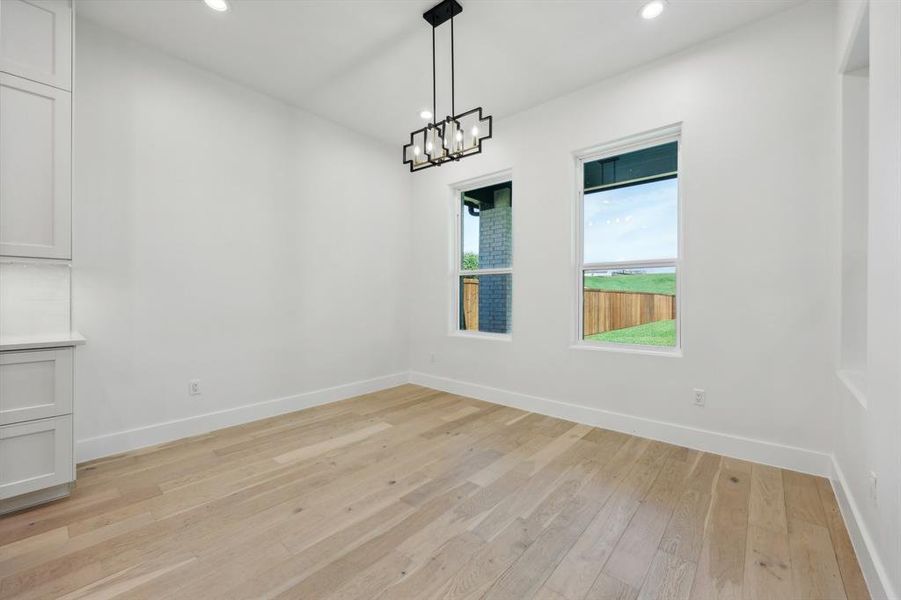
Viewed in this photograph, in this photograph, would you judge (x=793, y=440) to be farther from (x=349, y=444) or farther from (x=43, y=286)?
(x=43, y=286)

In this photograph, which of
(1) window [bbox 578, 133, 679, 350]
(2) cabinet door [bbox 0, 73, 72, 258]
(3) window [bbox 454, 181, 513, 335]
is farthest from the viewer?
(3) window [bbox 454, 181, 513, 335]

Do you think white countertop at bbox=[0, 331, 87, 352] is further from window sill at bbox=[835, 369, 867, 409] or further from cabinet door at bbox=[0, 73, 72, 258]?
window sill at bbox=[835, 369, 867, 409]

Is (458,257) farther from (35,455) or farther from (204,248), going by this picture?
(35,455)

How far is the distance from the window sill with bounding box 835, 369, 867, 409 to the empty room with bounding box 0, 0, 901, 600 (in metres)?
0.03

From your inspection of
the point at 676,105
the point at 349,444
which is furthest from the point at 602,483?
the point at 676,105

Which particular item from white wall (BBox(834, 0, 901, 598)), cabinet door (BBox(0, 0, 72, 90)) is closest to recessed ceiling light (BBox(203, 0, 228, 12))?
cabinet door (BBox(0, 0, 72, 90))

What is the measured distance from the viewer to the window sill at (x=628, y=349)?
10.0 feet

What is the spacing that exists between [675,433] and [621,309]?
1.07m

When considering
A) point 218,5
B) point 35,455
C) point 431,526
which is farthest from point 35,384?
point 218,5

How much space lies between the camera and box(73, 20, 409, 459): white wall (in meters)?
2.73

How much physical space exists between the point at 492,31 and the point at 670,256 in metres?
2.21

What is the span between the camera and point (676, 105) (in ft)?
9.85

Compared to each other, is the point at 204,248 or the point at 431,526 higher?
the point at 204,248

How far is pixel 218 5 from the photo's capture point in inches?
98.8
